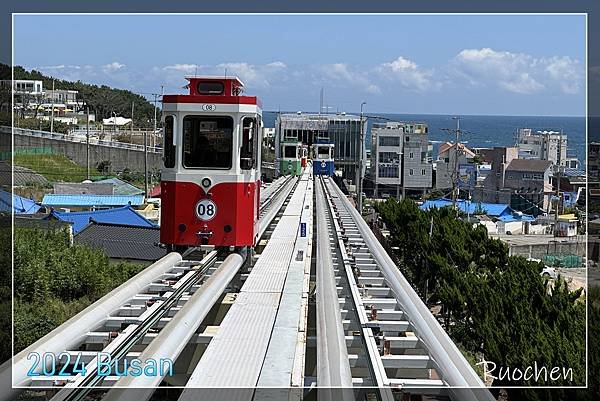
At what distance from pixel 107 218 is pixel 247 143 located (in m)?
12.4

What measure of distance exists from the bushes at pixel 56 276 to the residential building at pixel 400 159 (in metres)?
35.8

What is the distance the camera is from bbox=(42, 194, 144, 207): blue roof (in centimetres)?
2346

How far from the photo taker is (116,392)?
147 inches

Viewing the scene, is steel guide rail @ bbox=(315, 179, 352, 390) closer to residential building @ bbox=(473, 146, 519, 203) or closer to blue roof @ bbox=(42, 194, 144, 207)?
blue roof @ bbox=(42, 194, 144, 207)

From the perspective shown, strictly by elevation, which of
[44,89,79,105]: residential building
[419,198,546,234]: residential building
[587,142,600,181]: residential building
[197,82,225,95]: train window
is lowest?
[419,198,546,234]: residential building

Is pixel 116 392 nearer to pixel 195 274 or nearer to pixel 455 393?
pixel 455 393

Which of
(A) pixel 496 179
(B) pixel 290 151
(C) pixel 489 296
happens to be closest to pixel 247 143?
(C) pixel 489 296

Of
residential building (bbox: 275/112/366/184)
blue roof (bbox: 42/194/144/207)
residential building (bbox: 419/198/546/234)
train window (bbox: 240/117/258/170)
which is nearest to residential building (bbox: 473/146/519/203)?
residential building (bbox: 419/198/546/234)

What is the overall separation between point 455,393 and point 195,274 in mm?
3213

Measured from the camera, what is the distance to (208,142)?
7.29m

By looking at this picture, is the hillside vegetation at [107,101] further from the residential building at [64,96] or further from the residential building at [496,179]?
the residential building at [496,179]

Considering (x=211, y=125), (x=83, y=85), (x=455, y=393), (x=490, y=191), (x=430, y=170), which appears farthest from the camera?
(x=83, y=85)

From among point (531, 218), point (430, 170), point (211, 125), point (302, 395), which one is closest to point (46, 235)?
point (211, 125)

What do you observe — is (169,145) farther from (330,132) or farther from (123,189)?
(330,132)
